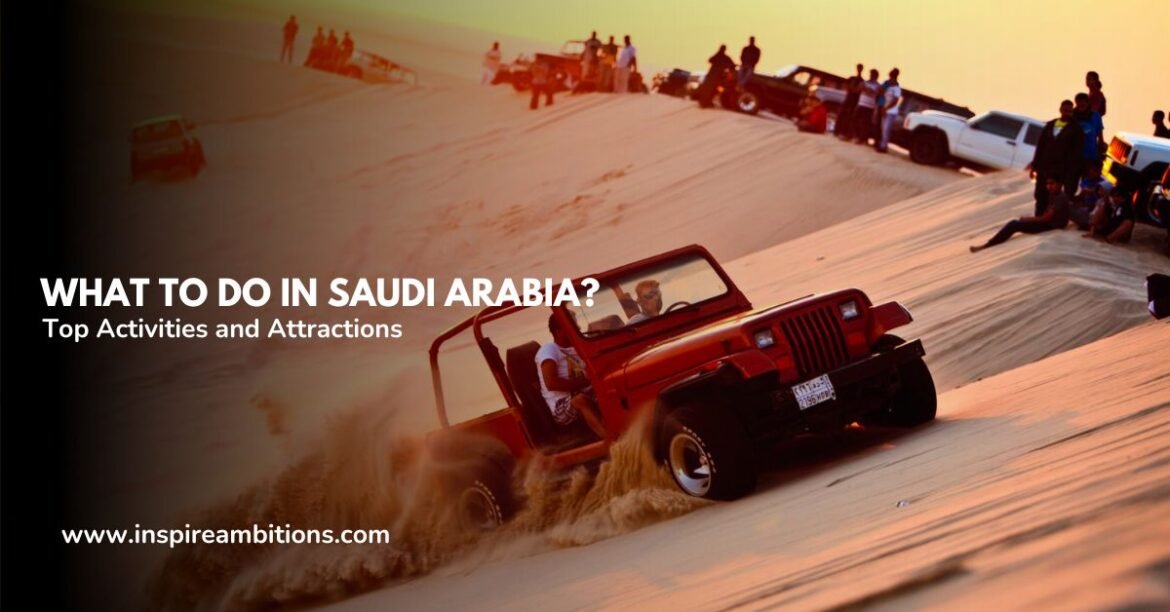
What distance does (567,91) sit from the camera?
106 feet

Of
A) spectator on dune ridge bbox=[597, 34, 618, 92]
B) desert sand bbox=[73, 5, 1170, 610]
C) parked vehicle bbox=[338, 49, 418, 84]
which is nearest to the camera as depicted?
desert sand bbox=[73, 5, 1170, 610]

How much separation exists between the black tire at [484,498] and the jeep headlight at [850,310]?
1735 millimetres

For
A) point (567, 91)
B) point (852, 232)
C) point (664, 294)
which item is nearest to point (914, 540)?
point (664, 294)

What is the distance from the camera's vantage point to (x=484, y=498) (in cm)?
797

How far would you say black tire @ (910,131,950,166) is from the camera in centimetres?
2283

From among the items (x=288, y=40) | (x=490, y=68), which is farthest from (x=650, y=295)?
(x=288, y=40)

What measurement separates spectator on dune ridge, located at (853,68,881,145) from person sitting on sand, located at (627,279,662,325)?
1517 cm

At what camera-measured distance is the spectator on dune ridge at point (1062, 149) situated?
12820 millimetres

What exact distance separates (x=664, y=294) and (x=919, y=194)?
13.4 m

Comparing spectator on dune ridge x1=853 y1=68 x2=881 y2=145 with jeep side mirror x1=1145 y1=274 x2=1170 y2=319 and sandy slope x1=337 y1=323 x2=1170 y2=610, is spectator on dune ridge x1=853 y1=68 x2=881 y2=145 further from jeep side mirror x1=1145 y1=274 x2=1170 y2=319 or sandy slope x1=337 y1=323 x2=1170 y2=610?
sandy slope x1=337 y1=323 x2=1170 y2=610

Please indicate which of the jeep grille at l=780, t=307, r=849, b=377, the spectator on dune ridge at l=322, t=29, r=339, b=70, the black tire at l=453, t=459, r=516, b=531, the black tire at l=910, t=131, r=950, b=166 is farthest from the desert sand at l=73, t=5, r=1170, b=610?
the spectator on dune ridge at l=322, t=29, r=339, b=70

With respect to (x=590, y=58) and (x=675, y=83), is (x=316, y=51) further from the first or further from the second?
(x=675, y=83)

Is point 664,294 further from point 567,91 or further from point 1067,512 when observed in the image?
point 567,91

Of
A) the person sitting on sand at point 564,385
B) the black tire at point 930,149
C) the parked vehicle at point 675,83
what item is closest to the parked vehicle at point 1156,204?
the person sitting on sand at point 564,385
